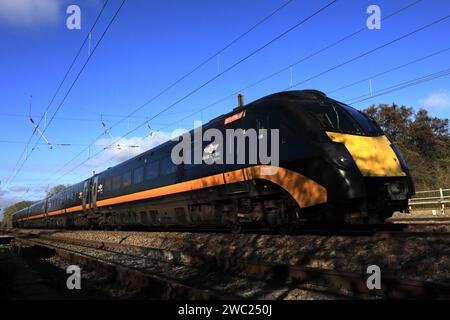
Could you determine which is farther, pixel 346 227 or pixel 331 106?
pixel 346 227

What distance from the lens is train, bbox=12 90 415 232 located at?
8016mm

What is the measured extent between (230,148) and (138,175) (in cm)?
745

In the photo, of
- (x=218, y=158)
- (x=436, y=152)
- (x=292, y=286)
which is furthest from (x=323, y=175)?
(x=436, y=152)

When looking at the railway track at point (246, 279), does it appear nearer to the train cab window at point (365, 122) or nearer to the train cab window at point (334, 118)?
the train cab window at point (334, 118)

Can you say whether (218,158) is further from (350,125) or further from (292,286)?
(292,286)

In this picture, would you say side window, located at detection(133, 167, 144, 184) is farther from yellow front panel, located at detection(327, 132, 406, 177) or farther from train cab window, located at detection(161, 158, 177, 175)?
yellow front panel, located at detection(327, 132, 406, 177)

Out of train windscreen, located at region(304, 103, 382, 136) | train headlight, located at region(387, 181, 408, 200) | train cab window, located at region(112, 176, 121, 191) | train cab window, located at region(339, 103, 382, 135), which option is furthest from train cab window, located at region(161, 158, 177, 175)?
train headlight, located at region(387, 181, 408, 200)

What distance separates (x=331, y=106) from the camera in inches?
362

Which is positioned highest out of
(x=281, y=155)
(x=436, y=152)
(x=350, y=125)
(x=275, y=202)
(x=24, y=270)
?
(x=436, y=152)

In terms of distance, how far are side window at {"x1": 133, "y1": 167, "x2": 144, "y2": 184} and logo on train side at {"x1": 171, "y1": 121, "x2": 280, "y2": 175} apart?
10.8 feet

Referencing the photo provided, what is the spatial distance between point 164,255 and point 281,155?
385 centimetres

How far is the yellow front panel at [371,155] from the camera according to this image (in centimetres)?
808

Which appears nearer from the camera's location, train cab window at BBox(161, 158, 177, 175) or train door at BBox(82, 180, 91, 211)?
train cab window at BBox(161, 158, 177, 175)

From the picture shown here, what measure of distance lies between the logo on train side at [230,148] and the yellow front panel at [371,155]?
60.9 inches
